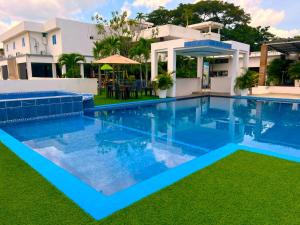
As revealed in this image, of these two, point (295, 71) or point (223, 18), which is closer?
point (295, 71)

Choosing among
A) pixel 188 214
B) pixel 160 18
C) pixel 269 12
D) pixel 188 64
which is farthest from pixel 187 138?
pixel 160 18

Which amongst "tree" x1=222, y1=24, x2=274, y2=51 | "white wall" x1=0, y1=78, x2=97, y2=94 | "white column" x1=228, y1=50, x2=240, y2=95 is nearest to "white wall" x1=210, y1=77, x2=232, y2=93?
"white column" x1=228, y1=50, x2=240, y2=95

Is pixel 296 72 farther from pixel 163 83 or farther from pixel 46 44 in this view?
pixel 46 44

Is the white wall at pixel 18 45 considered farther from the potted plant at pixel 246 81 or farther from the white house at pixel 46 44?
the potted plant at pixel 246 81

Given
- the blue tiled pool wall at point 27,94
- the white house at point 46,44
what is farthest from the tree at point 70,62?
the blue tiled pool wall at point 27,94

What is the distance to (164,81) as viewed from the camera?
15383 millimetres

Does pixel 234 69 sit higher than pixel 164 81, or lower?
higher

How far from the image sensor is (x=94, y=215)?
8.78 ft

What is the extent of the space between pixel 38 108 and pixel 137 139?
4.65 metres

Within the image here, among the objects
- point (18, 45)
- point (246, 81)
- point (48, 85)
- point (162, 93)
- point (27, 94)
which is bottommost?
point (162, 93)

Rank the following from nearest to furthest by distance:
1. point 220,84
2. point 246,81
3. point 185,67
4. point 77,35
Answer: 1. point 246,81
2. point 220,84
3. point 185,67
4. point 77,35

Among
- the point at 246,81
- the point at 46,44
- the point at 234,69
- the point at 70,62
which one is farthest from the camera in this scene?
the point at 46,44

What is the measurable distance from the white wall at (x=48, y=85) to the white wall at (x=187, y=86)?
616cm

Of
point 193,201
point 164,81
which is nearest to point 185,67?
point 164,81
